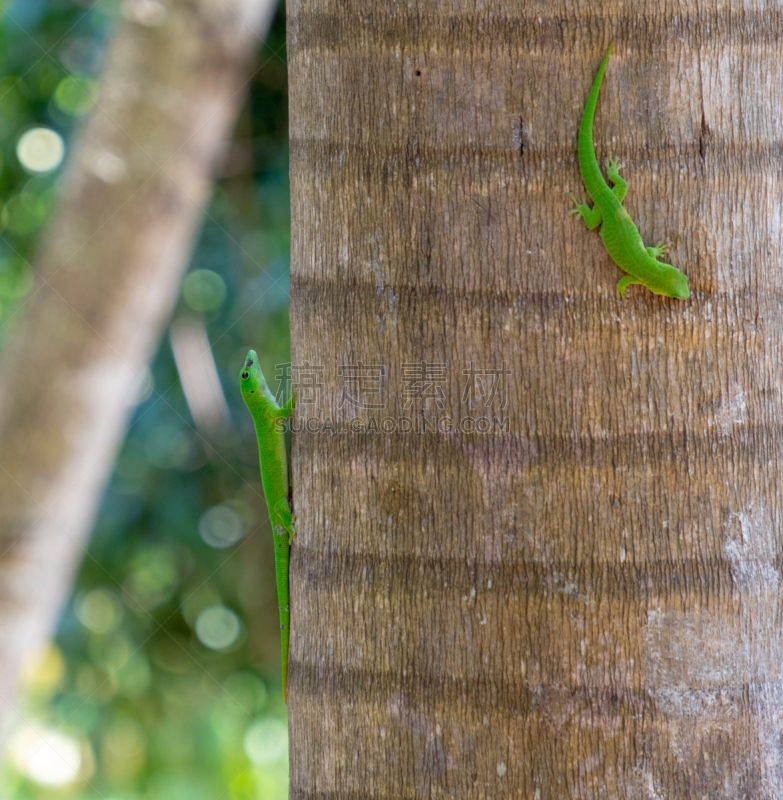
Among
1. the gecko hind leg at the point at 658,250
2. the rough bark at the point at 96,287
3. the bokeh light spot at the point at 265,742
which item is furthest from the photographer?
the bokeh light spot at the point at 265,742

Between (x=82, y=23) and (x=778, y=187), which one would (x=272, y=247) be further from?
(x=778, y=187)

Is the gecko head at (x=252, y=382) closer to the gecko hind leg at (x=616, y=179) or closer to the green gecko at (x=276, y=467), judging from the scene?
the green gecko at (x=276, y=467)

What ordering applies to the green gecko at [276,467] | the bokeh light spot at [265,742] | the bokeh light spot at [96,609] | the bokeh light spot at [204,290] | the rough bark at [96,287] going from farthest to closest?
the bokeh light spot at [204,290] → the bokeh light spot at [96,609] → the bokeh light spot at [265,742] → the rough bark at [96,287] → the green gecko at [276,467]

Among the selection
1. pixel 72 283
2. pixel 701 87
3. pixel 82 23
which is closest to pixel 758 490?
pixel 701 87

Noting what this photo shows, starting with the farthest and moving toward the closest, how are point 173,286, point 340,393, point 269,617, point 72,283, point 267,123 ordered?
1. point 267,123
2. point 269,617
3. point 173,286
4. point 72,283
5. point 340,393

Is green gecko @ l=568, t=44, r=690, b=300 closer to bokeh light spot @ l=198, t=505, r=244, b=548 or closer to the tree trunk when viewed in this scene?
→ the tree trunk

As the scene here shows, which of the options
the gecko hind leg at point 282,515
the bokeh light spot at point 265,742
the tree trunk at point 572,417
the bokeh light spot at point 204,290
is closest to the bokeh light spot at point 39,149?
the bokeh light spot at point 204,290
